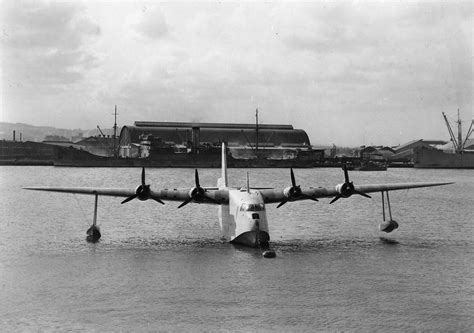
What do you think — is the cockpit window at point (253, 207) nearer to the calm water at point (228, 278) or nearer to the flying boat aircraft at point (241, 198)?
the flying boat aircraft at point (241, 198)

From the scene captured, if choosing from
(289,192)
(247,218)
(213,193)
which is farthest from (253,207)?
(213,193)

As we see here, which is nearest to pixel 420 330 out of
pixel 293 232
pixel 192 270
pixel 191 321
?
pixel 191 321

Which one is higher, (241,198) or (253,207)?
(241,198)

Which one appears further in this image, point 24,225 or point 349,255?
point 24,225

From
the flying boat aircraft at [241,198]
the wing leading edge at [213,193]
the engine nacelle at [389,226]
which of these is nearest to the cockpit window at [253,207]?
the flying boat aircraft at [241,198]

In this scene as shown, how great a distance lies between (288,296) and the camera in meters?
37.5

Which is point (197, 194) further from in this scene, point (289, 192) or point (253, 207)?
point (289, 192)

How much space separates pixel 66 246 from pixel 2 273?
11395 millimetres

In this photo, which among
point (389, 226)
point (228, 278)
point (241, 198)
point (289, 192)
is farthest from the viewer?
point (389, 226)

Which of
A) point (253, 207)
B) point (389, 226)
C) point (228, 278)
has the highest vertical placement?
point (253, 207)

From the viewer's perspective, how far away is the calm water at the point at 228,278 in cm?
3281

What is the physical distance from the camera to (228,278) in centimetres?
4209

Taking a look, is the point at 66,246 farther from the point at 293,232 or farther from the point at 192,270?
the point at 293,232


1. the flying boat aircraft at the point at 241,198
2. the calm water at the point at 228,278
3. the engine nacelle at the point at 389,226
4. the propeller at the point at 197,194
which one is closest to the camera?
the calm water at the point at 228,278
